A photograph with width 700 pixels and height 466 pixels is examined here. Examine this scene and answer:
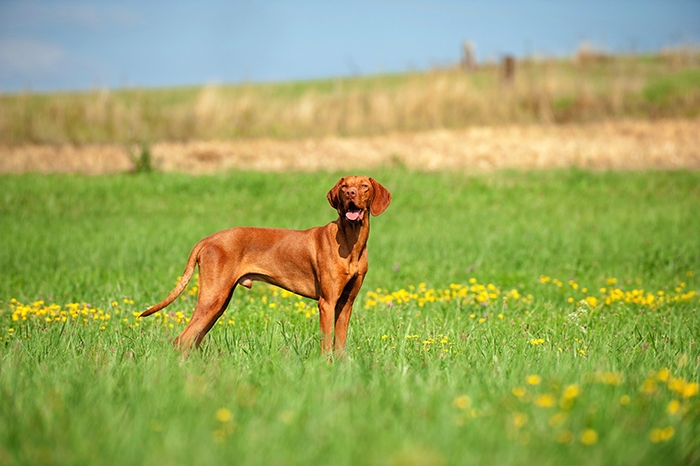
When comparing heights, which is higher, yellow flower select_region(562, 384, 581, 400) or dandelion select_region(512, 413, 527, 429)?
yellow flower select_region(562, 384, 581, 400)

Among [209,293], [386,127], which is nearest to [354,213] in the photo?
[209,293]

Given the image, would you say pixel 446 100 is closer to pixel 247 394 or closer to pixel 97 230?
pixel 97 230

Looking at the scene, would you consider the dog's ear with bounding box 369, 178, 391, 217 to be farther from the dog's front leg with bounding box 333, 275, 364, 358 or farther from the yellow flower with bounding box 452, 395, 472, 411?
the yellow flower with bounding box 452, 395, 472, 411

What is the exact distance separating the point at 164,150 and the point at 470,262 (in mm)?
12256

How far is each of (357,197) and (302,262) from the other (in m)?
0.72

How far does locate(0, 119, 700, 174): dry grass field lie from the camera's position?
19219 millimetres

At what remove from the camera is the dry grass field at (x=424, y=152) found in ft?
63.1

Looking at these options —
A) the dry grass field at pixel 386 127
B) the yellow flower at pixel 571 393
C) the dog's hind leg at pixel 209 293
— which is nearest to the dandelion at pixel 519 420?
the yellow flower at pixel 571 393

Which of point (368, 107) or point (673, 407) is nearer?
point (673, 407)

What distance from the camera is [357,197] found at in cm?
554

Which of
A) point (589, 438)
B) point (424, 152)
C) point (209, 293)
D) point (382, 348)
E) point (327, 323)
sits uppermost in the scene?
point (424, 152)

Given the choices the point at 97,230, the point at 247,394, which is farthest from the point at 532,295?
the point at 97,230

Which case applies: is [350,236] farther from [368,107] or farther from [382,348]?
[368,107]

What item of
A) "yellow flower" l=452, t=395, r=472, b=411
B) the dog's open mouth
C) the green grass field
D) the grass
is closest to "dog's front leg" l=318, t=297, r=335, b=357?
the green grass field
